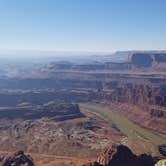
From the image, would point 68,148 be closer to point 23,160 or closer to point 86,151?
point 86,151

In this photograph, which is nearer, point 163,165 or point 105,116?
point 163,165

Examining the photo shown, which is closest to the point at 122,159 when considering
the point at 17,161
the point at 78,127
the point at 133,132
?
the point at 17,161

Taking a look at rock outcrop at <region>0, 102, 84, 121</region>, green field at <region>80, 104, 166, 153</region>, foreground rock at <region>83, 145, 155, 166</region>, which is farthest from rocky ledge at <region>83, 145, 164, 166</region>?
rock outcrop at <region>0, 102, 84, 121</region>

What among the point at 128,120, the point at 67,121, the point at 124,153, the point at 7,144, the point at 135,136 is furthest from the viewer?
the point at 128,120

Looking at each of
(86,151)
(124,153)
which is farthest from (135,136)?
(124,153)

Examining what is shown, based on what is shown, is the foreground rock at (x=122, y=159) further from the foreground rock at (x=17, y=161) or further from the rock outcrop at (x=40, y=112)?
the rock outcrop at (x=40, y=112)

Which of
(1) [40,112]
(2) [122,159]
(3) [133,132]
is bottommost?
(3) [133,132]

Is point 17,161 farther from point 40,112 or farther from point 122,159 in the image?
point 40,112

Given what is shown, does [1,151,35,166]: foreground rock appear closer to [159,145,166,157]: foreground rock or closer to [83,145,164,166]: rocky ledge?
[83,145,164,166]: rocky ledge
